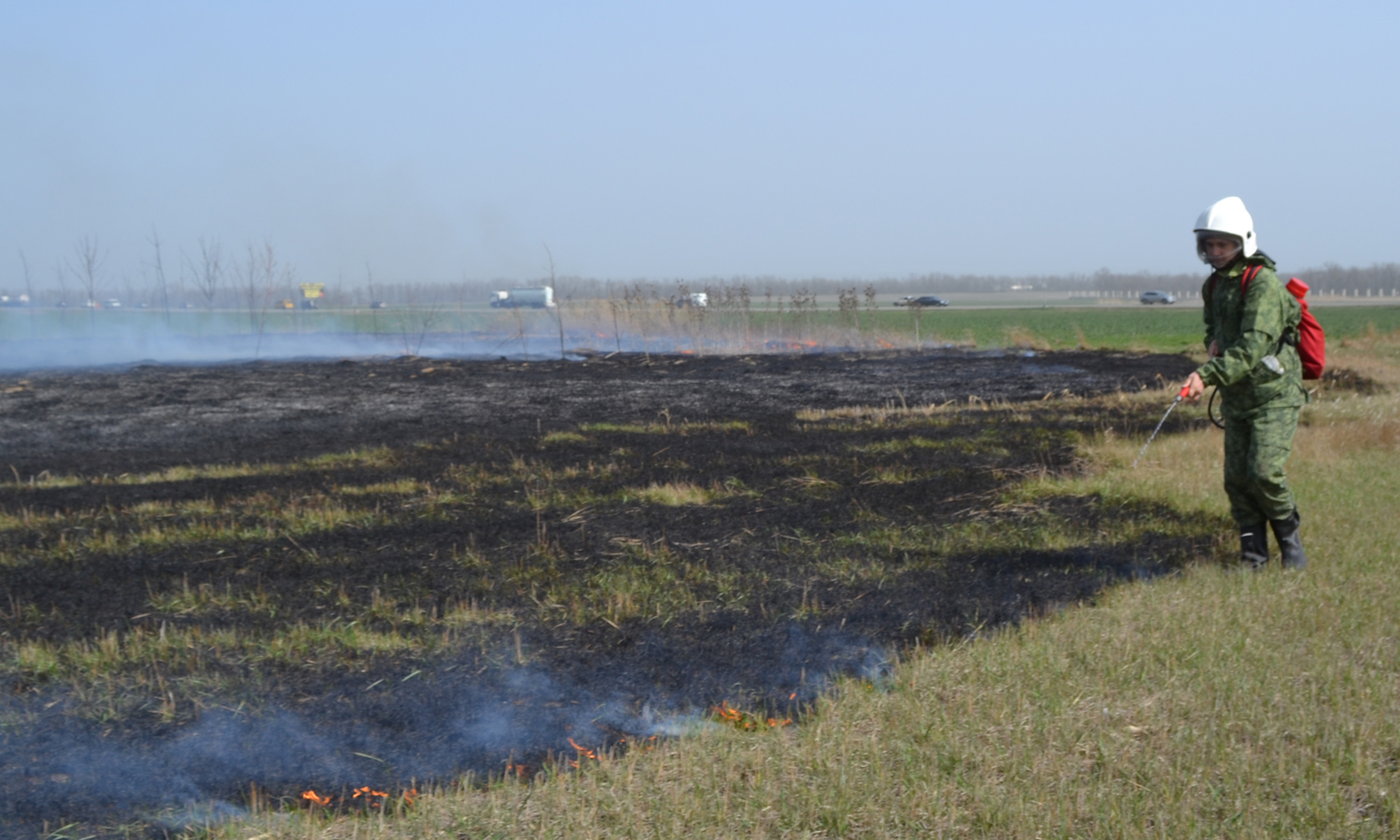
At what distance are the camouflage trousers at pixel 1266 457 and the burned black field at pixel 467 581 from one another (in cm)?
85

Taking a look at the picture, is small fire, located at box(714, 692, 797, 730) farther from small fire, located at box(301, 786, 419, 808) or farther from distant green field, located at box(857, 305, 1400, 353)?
distant green field, located at box(857, 305, 1400, 353)

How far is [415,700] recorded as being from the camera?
483cm

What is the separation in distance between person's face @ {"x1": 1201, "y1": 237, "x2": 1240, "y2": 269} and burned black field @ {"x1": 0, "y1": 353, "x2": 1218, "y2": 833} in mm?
2060

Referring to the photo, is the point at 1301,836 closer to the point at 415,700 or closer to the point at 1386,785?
the point at 1386,785

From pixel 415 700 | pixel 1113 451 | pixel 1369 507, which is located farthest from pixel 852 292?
pixel 415 700

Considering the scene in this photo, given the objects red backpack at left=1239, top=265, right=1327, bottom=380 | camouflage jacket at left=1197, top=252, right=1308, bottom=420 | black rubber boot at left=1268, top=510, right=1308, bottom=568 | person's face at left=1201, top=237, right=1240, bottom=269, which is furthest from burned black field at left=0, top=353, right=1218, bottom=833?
person's face at left=1201, top=237, right=1240, bottom=269

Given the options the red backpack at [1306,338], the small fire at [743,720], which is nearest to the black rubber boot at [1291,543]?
the red backpack at [1306,338]

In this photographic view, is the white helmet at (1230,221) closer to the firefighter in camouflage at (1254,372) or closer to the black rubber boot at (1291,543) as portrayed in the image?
the firefighter in camouflage at (1254,372)

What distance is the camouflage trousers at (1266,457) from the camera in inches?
244

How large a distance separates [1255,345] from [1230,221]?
31.2 inches

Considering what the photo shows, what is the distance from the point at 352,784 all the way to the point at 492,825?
34.4 inches

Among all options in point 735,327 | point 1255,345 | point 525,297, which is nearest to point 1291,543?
point 1255,345

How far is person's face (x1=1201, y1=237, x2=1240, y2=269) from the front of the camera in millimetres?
6336

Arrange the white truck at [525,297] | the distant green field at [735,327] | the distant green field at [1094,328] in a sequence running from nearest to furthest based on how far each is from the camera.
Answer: the distant green field at [735,327] < the distant green field at [1094,328] < the white truck at [525,297]
